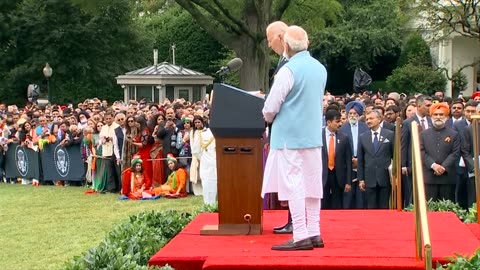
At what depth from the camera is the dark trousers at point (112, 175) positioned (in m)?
18.5

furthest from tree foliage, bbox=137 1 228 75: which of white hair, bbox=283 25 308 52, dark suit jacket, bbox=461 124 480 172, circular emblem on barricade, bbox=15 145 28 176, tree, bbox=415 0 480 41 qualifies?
white hair, bbox=283 25 308 52

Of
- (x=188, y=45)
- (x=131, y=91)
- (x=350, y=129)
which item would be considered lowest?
(x=350, y=129)

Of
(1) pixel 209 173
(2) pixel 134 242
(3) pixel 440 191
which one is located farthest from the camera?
(1) pixel 209 173

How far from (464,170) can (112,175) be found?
356 inches

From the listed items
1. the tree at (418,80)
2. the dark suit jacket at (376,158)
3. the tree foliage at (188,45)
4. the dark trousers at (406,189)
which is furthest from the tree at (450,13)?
the tree foliage at (188,45)

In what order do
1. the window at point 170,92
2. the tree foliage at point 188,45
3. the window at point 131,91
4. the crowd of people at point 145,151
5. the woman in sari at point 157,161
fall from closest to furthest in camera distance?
1. the crowd of people at point 145,151
2. the woman in sari at point 157,161
3. the window at point 170,92
4. the window at point 131,91
5. the tree foliage at point 188,45

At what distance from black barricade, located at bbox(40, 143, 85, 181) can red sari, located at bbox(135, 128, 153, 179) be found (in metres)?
2.87

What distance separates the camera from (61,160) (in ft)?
67.2

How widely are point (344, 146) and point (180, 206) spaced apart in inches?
182

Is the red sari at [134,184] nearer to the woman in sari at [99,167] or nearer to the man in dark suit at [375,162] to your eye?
the woman in sari at [99,167]

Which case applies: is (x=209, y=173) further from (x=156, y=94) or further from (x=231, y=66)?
(x=156, y=94)

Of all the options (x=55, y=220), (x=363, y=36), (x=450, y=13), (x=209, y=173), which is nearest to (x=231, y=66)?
(x=209, y=173)

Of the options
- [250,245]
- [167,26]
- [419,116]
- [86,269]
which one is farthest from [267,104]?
[167,26]

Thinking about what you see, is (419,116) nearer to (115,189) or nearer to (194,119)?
(194,119)
